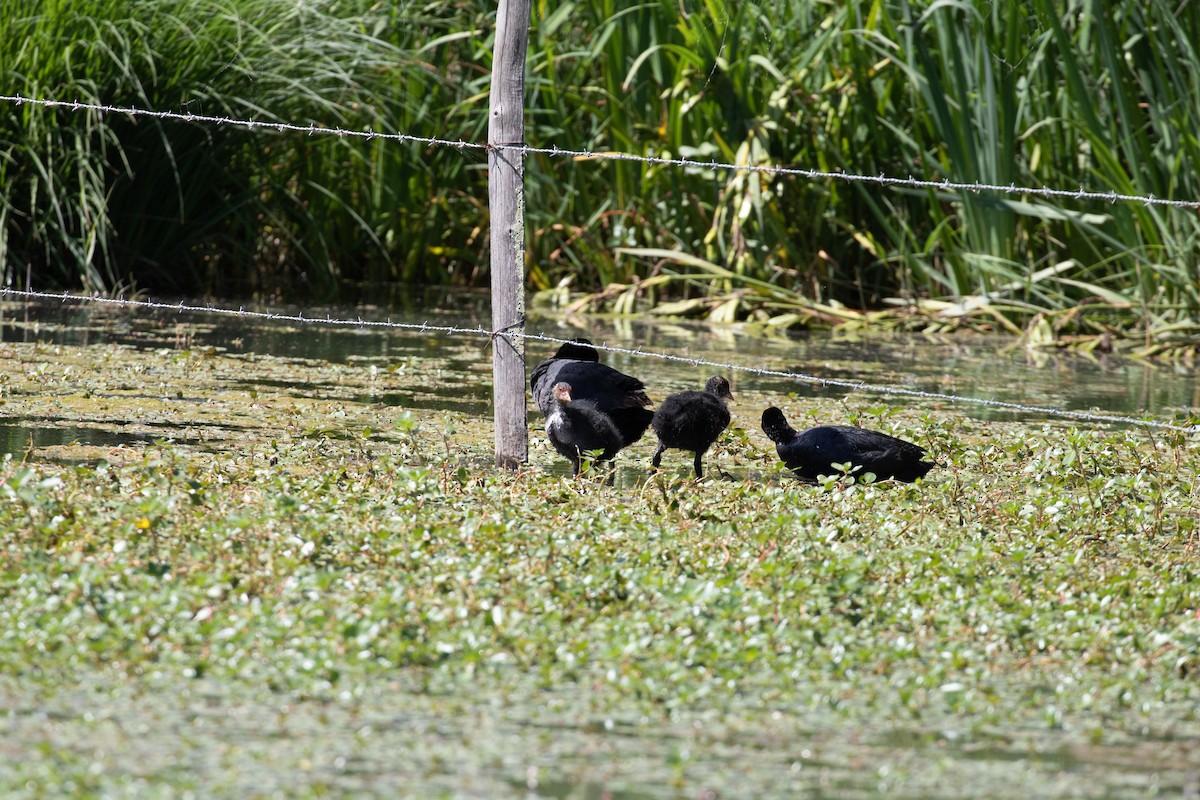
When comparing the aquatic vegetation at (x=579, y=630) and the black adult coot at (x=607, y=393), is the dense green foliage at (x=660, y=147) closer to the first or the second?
the black adult coot at (x=607, y=393)

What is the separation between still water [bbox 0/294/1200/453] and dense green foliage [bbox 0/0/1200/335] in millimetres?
468

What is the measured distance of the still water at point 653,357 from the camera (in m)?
8.39

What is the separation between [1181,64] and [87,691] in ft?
28.5

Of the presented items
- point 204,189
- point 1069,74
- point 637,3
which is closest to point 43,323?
point 204,189

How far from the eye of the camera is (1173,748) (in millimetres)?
3418

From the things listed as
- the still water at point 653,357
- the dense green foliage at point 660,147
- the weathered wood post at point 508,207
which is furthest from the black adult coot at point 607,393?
the dense green foliage at point 660,147

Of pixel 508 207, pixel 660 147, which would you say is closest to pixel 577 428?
pixel 508 207

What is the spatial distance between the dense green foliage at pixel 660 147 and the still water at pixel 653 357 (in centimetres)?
47

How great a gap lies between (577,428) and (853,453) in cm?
99

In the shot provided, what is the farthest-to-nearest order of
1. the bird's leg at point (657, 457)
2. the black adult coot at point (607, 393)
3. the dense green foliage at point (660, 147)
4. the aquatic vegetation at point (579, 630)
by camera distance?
the dense green foliage at point (660, 147) < the bird's leg at point (657, 457) < the black adult coot at point (607, 393) < the aquatic vegetation at point (579, 630)

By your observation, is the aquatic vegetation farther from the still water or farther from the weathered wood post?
the still water

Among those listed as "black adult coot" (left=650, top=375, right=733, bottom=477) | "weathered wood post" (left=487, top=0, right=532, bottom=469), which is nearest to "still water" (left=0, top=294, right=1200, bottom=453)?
"weathered wood post" (left=487, top=0, right=532, bottom=469)

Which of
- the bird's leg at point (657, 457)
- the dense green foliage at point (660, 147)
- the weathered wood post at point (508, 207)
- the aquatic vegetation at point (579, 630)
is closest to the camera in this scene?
the aquatic vegetation at point (579, 630)

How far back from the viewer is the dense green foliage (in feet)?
33.2
